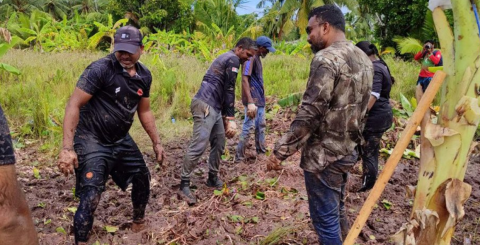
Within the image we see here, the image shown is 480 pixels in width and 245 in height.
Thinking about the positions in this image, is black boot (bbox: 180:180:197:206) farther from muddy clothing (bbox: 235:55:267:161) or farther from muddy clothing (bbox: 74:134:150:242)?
muddy clothing (bbox: 235:55:267:161)

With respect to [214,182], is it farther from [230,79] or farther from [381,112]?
[381,112]

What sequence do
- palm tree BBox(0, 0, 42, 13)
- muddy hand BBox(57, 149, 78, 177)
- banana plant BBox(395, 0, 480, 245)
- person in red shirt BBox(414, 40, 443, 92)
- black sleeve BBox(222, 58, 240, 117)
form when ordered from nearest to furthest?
banana plant BBox(395, 0, 480, 245) < muddy hand BBox(57, 149, 78, 177) < black sleeve BBox(222, 58, 240, 117) < person in red shirt BBox(414, 40, 443, 92) < palm tree BBox(0, 0, 42, 13)

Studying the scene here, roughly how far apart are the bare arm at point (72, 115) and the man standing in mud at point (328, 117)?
1440 millimetres

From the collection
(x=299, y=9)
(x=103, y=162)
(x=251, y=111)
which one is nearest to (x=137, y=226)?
(x=103, y=162)

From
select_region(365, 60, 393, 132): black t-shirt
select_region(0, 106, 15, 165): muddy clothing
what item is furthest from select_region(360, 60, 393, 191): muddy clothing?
select_region(0, 106, 15, 165): muddy clothing

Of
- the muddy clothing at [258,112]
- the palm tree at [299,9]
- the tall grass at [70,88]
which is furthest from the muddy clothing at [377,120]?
the palm tree at [299,9]

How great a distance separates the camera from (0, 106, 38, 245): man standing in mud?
54.9 inches

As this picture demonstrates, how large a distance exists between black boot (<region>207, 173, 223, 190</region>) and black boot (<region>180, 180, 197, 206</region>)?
35 cm

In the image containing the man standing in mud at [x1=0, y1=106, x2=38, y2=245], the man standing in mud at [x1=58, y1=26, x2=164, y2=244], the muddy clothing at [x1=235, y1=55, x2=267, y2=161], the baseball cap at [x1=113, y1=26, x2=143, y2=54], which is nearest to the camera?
the man standing in mud at [x1=0, y1=106, x2=38, y2=245]

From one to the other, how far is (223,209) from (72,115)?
1.86 m

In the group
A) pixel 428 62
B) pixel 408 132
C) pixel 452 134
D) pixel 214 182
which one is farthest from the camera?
pixel 428 62

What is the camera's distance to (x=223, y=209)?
407cm

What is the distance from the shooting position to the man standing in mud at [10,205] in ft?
4.57

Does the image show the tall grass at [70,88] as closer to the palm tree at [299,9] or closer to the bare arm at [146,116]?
the bare arm at [146,116]
